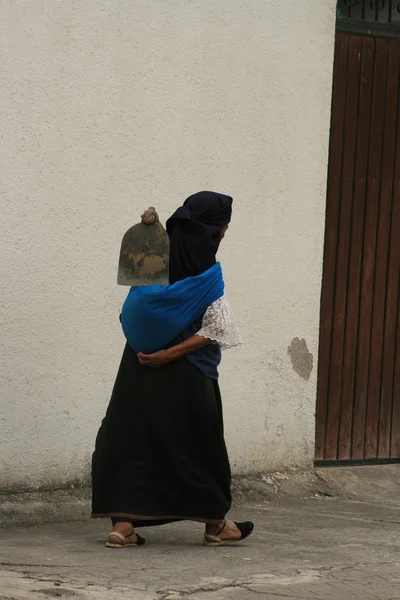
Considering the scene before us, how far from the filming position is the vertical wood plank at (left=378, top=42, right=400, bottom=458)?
26.7 feet

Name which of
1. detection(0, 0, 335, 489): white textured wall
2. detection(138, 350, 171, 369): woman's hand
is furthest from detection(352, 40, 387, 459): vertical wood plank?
detection(138, 350, 171, 369): woman's hand

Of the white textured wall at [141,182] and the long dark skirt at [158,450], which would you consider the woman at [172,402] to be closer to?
the long dark skirt at [158,450]

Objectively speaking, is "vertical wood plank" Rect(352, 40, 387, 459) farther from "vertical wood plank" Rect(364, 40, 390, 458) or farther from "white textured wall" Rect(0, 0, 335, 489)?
"white textured wall" Rect(0, 0, 335, 489)

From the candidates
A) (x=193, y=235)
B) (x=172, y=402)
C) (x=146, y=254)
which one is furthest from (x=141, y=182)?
(x=172, y=402)

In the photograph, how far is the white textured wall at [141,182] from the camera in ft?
21.8

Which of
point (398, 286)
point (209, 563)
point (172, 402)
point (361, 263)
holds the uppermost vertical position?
point (361, 263)

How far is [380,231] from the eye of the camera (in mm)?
8156

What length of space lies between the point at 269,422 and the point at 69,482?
1.42m

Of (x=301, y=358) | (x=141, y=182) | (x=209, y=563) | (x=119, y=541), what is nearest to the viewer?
(x=209, y=563)

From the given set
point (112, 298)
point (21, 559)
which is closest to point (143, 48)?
point (112, 298)

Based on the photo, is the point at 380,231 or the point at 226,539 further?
the point at 380,231

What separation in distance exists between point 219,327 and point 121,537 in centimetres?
107

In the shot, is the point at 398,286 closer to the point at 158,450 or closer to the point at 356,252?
the point at 356,252

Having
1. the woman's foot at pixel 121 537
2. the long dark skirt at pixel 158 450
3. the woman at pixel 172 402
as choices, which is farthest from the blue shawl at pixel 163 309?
the woman's foot at pixel 121 537
